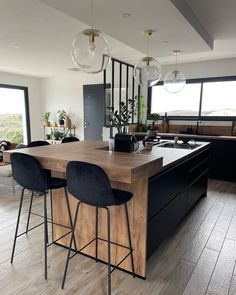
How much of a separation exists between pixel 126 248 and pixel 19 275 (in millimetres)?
948

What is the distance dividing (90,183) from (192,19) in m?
2.46

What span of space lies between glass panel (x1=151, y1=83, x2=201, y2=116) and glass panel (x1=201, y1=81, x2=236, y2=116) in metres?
0.18

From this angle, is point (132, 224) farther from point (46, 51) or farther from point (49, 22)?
point (46, 51)

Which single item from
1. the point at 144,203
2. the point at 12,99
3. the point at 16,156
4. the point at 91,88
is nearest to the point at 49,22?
the point at 16,156

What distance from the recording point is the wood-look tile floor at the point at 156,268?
6.11ft

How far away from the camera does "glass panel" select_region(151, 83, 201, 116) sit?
5684 mm

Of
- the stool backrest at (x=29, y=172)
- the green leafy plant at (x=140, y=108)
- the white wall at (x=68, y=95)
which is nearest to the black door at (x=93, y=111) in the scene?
the white wall at (x=68, y=95)

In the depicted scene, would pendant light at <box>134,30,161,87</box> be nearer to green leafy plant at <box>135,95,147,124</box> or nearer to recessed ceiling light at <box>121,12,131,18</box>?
recessed ceiling light at <box>121,12,131,18</box>

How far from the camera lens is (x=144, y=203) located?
6.18 ft

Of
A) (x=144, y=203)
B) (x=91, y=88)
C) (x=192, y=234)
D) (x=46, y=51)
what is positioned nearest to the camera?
(x=144, y=203)

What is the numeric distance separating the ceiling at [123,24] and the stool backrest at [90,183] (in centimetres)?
165

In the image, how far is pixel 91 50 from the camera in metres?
2.16

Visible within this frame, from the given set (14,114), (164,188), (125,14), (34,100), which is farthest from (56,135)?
(164,188)

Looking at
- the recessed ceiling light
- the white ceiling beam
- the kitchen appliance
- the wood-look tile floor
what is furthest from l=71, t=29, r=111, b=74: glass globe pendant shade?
the wood-look tile floor
